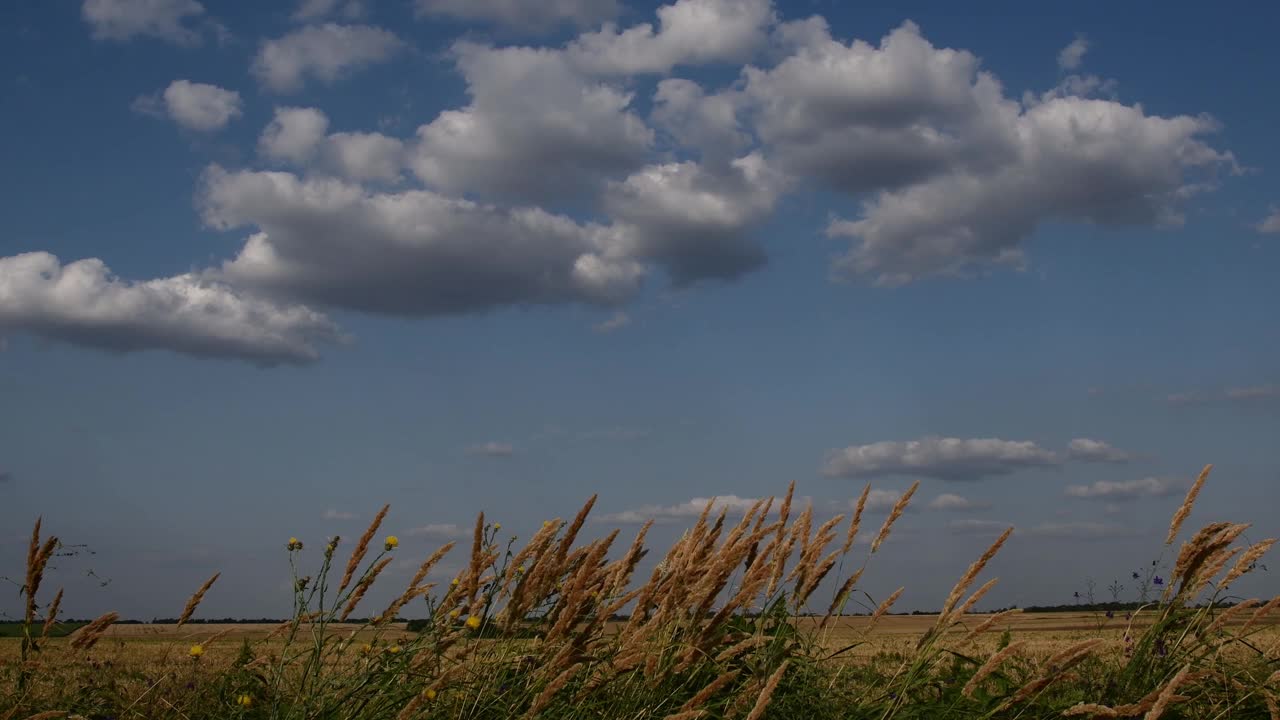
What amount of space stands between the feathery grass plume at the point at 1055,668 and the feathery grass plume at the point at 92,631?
138 inches

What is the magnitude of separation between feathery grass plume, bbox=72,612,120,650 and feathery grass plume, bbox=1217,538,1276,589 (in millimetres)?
4938

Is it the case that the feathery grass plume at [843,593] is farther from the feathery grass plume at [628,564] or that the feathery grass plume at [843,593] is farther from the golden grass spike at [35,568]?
the golden grass spike at [35,568]

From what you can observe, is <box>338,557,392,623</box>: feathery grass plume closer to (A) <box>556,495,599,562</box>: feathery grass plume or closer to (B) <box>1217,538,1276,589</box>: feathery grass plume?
(A) <box>556,495,599,562</box>: feathery grass plume

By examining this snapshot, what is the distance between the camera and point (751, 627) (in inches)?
208

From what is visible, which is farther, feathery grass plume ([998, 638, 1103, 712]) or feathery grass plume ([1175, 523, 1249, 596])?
feathery grass plume ([1175, 523, 1249, 596])

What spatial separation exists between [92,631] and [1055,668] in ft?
13.2

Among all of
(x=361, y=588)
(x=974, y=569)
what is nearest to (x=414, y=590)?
(x=361, y=588)

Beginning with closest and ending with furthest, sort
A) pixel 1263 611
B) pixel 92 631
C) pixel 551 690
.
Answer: pixel 551 690 < pixel 92 631 < pixel 1263 611

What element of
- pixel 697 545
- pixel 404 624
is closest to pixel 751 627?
pixel 697 545

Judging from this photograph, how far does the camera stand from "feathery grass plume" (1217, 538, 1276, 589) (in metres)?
4.30

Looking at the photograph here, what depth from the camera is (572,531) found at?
12.2 ft

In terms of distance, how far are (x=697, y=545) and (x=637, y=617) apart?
0.44 metres

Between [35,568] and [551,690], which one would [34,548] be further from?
[551,690]

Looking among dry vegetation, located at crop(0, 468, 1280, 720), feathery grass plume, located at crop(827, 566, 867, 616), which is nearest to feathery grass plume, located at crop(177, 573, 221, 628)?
dry vegetation, located at crop(0, 468, 1280, 720)
